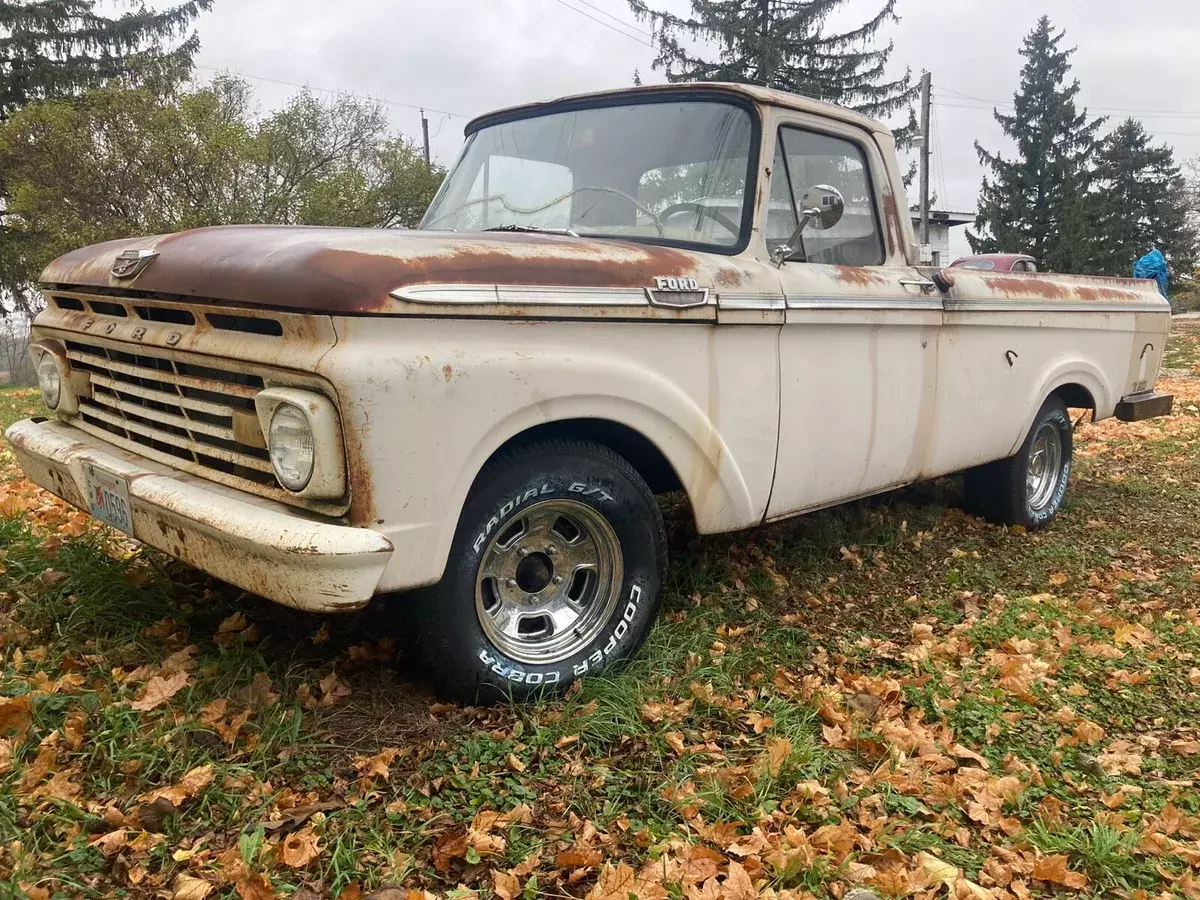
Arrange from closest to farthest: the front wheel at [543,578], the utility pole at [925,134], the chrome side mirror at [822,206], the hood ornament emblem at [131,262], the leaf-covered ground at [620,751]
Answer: the leaf-covered ground at [620,751]
the front wheel at [543,578]
the hood ornament emblem at [131,262]
the chrome side mirror at [822,206]
the utility pole at [925,134]

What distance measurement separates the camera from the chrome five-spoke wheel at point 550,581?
2893 millimetres

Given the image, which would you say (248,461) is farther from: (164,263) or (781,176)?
(781,176)

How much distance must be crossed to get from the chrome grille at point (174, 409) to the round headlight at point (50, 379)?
9cm

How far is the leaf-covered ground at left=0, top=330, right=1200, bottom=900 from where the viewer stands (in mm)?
2223

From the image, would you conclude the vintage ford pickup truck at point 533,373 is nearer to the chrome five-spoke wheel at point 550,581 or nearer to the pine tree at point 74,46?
the chrome five-spoke wheel at point 550,581

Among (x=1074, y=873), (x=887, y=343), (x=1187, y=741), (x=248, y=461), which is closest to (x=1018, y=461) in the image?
(x=887, y=343)

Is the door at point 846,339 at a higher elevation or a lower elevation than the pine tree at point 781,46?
lower

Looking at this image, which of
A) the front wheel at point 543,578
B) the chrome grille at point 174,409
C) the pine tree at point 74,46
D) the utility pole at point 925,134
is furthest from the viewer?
the utility pole at point 925,134

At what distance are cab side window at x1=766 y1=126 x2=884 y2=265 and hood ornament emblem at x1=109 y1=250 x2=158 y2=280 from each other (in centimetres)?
223

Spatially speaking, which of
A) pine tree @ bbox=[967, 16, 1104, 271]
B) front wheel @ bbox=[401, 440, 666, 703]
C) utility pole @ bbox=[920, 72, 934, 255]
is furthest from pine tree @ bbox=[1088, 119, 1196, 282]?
front wheel @ bbox=[401, 440, 666, 703]

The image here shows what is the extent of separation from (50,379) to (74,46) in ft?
81.6

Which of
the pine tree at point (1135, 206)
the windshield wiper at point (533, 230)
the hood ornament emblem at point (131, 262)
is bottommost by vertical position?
the hood ornament emblem at point (131, 262)

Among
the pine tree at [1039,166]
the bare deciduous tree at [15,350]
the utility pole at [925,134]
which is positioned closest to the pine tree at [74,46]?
the bare deciduous tree at [15,350]

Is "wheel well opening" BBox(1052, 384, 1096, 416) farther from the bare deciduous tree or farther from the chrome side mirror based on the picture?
the bare deciduous tree
